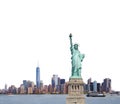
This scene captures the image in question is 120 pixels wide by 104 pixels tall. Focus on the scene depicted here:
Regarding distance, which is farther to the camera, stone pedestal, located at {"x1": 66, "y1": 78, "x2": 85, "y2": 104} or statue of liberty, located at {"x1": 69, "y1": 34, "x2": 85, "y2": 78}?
statue of liberty, located at {"x1": 69, "y1": 34, "x2": 85, "y2": 78}

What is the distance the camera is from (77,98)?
3781cm

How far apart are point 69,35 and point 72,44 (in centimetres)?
98

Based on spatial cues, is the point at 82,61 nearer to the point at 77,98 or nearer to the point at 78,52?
the point at 78,52

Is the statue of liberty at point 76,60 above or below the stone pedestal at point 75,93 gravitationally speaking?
above

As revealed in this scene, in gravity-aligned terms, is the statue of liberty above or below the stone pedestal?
above

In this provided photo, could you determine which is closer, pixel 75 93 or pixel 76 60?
pixel 75 93

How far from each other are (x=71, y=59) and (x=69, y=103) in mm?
3683

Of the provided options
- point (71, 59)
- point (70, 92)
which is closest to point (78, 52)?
point (71, 59)

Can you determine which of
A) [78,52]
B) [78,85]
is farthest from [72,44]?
[78,85]

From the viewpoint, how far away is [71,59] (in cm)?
3959

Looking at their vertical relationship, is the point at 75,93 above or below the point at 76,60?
below

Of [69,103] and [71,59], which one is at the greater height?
[71,59]

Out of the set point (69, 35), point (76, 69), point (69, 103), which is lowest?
point (69, 103)

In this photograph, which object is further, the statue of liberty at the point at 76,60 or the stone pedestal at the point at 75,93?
the statue of liberty at the point at 76,60
